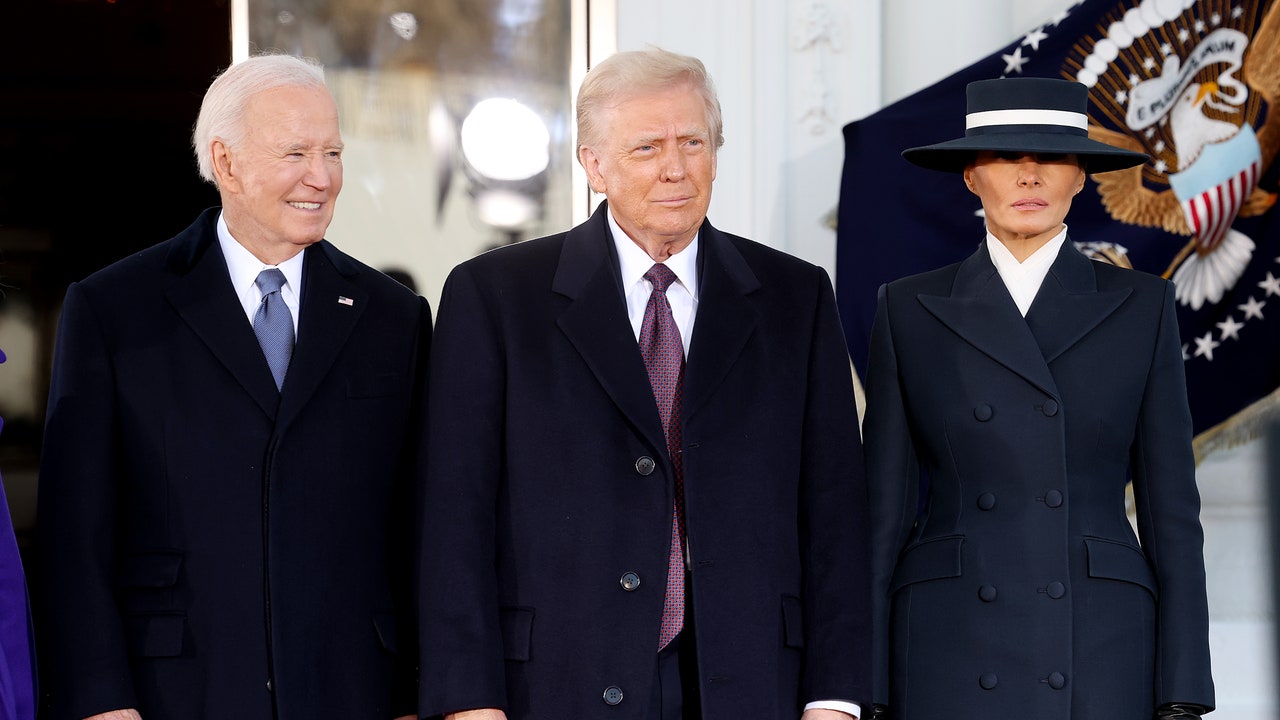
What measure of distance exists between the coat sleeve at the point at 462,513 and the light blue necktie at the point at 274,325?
342 millimetres

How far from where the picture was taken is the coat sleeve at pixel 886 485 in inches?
109

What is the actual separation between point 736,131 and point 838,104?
1.05 feet

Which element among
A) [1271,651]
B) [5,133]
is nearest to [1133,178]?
[1271,651]

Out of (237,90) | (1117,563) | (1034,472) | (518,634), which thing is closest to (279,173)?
(237,90)

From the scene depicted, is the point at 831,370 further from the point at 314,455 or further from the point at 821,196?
the point at 821,196

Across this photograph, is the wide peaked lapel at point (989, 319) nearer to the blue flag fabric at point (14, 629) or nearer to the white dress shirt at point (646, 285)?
the white dress shirt at point (646, 285)

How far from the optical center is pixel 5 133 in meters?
4.34

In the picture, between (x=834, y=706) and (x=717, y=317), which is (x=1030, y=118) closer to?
(x=717, y=317)

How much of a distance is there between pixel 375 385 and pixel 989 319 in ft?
3.91

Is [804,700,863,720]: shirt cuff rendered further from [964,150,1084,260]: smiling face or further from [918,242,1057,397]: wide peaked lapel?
[964,150,1084,260]: smiling face

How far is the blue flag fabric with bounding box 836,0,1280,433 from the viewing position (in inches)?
152

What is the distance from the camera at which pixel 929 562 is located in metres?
2.74

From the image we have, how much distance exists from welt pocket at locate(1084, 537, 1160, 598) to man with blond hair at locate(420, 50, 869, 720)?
47 cm

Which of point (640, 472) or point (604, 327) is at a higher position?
point (604, 327)
